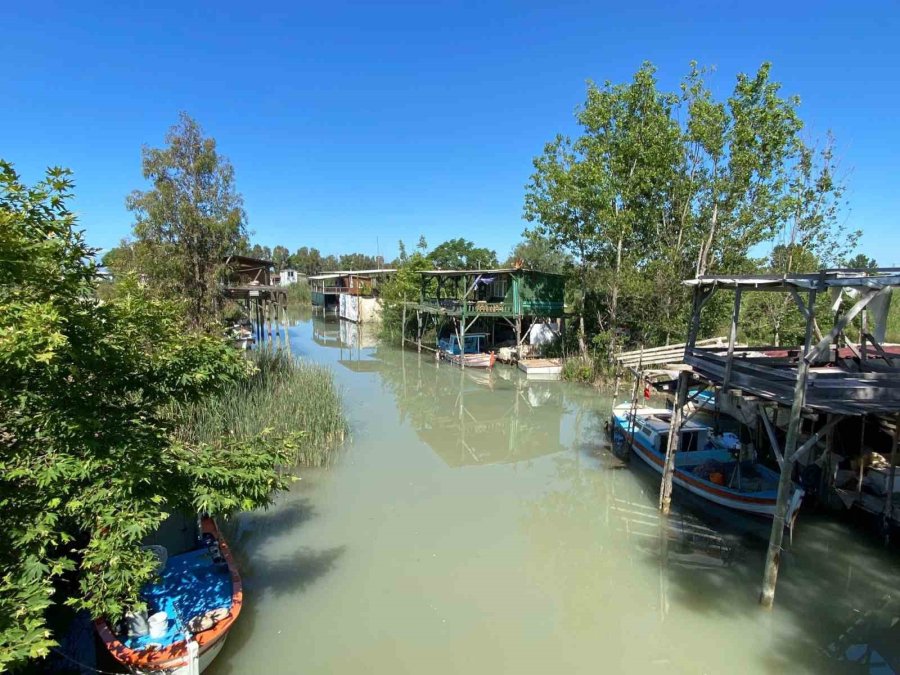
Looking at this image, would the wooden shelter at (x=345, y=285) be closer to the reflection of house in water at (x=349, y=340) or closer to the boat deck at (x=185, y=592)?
the reflection of house in water at (x=349, y=340)

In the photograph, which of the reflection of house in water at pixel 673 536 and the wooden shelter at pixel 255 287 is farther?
the wooden shelter at pixel 255 287

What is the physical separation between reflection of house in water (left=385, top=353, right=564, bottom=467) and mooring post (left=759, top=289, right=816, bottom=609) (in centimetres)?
712

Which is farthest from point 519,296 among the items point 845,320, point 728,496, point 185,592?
point 185,592

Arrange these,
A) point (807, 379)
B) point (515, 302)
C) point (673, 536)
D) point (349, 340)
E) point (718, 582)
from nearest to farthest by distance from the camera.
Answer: point (807, 379) < point (718, 582) < point (673, 536) < point (515, 302) < point (349, 340)

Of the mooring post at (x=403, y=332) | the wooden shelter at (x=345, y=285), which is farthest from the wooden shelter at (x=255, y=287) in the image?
the wooden shelter at (x=345, y=285)

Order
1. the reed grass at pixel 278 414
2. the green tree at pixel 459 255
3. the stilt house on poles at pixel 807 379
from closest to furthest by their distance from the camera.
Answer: the stilt house on poles at pixel 807 379
the reed grass at pixel 278 414
the green tree at pixel 459 255

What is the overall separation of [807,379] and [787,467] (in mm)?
1331

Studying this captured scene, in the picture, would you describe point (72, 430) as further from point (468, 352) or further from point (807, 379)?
point (468, 352)

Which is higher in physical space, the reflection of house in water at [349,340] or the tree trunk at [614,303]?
A: the tree trunk at [614,303]

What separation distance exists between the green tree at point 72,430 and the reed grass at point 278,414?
579cm

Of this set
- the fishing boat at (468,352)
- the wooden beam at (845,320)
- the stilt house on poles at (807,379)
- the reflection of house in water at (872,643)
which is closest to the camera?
the wooden beam at (845,320)

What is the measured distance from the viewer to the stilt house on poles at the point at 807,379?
6953 mm

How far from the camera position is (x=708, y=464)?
1109 cm

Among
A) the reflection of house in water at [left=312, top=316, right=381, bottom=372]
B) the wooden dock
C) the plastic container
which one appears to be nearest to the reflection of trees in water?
the plastic container
